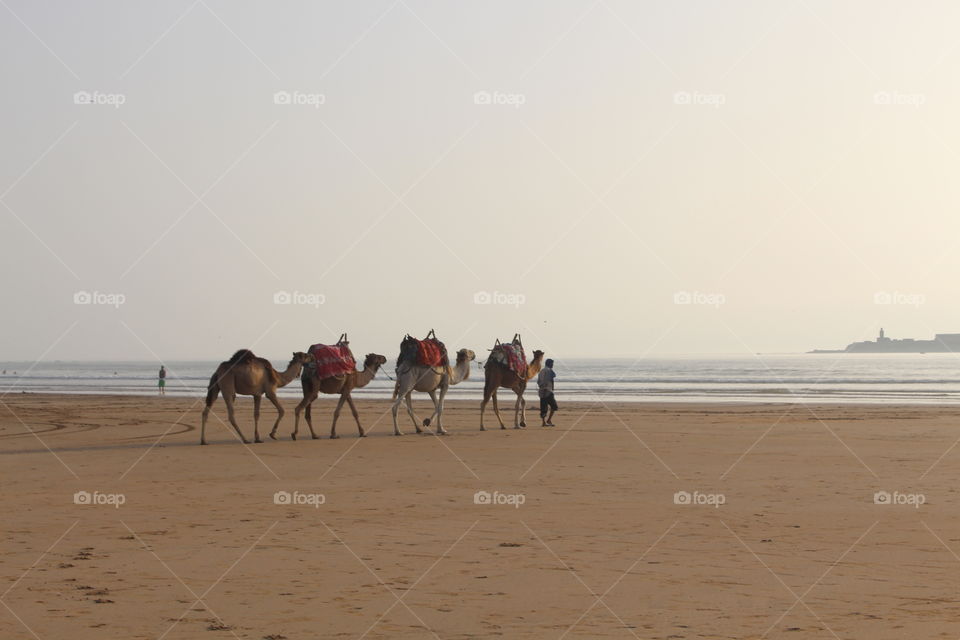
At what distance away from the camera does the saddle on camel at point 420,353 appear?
76.6 feet

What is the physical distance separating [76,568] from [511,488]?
6.49 m

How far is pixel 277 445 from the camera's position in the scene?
21.1 metres

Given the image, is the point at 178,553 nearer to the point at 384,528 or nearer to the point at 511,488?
the point at 384,528

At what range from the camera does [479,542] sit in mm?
10195

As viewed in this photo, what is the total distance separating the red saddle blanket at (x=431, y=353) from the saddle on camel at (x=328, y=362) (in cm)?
162

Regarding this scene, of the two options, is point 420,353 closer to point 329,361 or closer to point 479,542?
point 329,361

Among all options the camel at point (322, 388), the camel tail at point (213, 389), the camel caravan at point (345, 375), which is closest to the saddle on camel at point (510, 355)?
the camel caravan at point (345, 375)

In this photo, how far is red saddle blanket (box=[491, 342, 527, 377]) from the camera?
25734mm

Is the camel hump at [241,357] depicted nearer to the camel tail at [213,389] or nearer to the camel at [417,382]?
the camel tail at [213,389]

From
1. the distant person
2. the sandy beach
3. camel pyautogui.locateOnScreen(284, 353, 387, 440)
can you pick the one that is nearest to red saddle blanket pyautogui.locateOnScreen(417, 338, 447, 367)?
camel pyautogui.locateOnScreen(284, 353, 387, 440)

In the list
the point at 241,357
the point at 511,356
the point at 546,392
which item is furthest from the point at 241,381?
the point at 546,392

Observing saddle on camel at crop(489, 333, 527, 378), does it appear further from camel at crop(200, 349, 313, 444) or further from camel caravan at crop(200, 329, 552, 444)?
camel at crop(200, 349, 313, 444)

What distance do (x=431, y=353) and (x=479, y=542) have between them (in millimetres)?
13488

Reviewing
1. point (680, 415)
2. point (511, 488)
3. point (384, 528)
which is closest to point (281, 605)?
point (384, 528)
